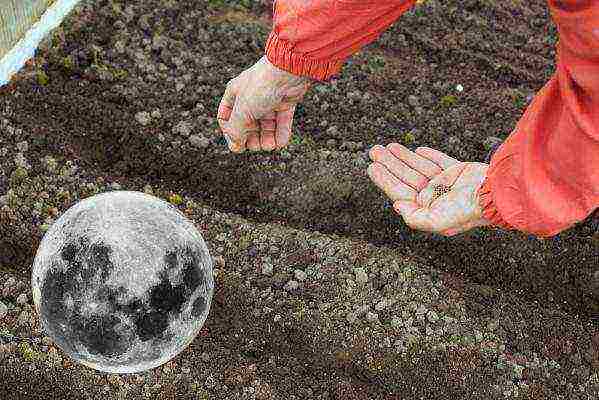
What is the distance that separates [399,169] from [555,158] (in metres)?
0.88

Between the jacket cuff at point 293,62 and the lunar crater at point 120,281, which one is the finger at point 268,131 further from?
the lunar crater at point 120,281

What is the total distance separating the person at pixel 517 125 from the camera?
1749mm

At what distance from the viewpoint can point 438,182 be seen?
2652 millimetres

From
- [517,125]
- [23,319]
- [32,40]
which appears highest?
[517,125]

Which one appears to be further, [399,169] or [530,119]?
[399,169]

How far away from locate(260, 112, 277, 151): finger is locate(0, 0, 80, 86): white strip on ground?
130cm

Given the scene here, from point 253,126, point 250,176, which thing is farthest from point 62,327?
point 250,176

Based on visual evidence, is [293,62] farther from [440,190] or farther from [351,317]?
[351,317]

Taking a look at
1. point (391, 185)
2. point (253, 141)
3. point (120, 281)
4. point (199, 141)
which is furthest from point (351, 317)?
point (120, 281)

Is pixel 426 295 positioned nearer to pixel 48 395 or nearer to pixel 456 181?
pixel 456 181

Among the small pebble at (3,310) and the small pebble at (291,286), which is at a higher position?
the small pebble at (291,286)

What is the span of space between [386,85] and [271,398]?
1584mm

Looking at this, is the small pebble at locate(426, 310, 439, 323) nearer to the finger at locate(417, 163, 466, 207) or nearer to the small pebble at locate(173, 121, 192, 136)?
the finger at locate(417, 163, 466, 207)

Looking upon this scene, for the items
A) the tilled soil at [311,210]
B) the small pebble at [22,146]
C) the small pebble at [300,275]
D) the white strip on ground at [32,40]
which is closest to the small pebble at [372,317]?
the tilled soil at [311,210]
